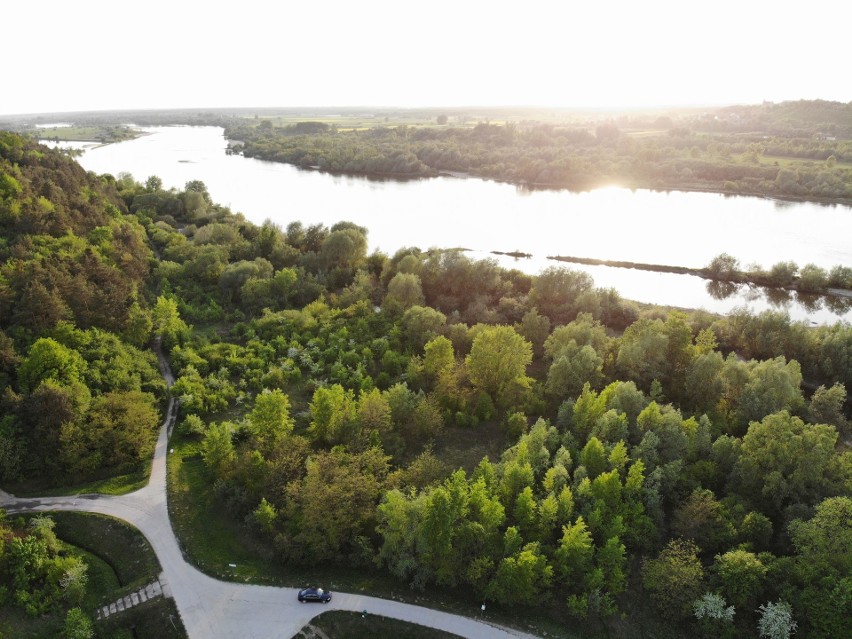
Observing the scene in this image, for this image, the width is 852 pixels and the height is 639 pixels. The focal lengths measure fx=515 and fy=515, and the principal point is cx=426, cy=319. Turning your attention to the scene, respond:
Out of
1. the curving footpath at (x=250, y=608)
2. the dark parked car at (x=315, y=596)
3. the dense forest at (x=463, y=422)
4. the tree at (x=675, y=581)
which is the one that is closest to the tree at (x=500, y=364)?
the dense forest at (x=463, y=422)

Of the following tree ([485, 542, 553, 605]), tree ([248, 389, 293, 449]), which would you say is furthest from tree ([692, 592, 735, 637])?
tree ([248, 389, 293, 449])

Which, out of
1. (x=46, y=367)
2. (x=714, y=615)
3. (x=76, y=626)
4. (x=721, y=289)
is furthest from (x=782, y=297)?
(x=46, y=367)

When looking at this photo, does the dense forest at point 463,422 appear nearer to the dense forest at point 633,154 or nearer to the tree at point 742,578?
the tree at point 742,578

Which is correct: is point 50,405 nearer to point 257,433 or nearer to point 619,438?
point 257,433

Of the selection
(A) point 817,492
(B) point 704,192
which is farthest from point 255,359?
(B) point 704,192

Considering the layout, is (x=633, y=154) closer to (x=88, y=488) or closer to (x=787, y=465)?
(x=787, y=465)
